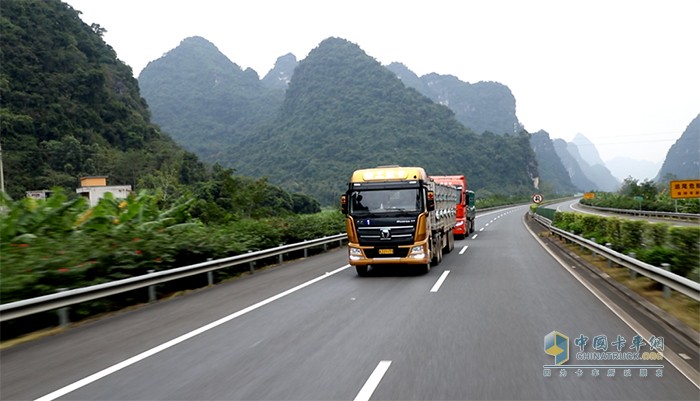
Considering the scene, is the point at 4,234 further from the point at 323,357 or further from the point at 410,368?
the point at 410,368

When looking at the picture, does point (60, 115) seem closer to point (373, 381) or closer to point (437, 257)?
point (437, 257)

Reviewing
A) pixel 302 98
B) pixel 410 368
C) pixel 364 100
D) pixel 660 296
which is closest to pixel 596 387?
pixel 410 368

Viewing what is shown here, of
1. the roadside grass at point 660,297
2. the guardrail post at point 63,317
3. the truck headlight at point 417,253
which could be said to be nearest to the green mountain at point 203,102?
the truck headlight at point 417,253

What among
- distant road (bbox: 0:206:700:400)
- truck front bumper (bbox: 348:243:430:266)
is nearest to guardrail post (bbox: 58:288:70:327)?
distant road (bbox: 0:206:700:400)

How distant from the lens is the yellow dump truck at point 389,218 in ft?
43.4

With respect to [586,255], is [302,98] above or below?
above

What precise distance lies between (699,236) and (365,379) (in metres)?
7.82

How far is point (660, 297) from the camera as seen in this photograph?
30.3 feet

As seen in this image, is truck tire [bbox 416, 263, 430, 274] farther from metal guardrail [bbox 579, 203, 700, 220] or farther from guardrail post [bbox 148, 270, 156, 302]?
metal guardrail [bbox 579, 203, 700, 220]

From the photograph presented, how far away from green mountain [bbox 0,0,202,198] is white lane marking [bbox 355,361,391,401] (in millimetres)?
57957

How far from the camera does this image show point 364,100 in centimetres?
13300

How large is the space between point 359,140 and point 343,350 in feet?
367

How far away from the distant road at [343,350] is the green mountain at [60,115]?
5403cm

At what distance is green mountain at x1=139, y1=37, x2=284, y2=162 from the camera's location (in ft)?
520
